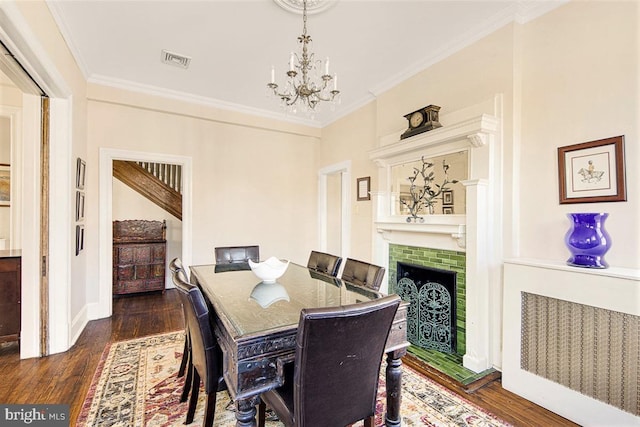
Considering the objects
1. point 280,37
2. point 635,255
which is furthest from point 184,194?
point 635,255

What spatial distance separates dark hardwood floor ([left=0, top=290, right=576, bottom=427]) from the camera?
6.25 ft

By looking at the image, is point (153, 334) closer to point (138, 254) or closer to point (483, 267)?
point (138, 254)

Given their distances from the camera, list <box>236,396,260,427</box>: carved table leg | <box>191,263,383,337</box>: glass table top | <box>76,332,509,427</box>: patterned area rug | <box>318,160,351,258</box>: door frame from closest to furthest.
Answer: <box>236,396,260,427</box>: carved table leg, <box>191,263,383,337</box>: glass table top, <box>76,332,509,427</box>: patterned area rug, <box>318,160,351,258</box>: door frame

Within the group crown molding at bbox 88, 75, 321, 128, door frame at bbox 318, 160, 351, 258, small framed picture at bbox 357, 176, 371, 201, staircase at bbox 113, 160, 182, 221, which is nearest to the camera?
crown molding at bbox 88, 75, 321, 128

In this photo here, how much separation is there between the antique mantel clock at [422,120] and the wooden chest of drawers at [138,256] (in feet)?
13.0

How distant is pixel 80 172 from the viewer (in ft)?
10.4

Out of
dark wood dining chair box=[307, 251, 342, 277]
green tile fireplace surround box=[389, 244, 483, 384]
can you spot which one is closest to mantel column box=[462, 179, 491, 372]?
green tile fireplace surround box=[389, 244, 483, 384]

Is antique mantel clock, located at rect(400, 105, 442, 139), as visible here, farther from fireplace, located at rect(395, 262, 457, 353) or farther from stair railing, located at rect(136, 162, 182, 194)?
stair railing, located at rect(136, 162, 182, 194)

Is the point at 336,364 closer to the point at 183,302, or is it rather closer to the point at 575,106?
the point at 183,302

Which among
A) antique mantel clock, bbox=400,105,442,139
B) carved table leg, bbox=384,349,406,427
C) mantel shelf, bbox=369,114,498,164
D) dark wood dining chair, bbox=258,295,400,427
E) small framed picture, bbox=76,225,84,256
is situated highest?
antique mantel clock, bbox=400,105,442,139

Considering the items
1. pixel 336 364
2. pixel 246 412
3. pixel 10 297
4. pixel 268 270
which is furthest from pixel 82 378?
pixel 336 364

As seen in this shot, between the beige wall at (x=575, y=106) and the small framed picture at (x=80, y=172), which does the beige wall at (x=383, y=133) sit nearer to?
the beige wall at (x=575, y=106)

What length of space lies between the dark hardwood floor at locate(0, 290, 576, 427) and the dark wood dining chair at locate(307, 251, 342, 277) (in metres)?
1.19

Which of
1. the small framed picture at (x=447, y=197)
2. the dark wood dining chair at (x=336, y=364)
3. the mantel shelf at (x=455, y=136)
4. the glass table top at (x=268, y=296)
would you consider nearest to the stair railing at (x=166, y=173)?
the glass table top at (x=268, y=296)
